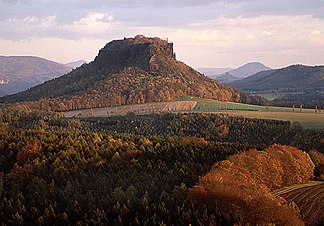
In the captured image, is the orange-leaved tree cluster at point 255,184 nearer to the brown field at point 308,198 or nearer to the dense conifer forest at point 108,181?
the dense conifer forest at point 108,181

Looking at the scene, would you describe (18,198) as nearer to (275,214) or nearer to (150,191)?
(150,191)

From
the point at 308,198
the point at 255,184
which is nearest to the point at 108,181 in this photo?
the point at 255,184

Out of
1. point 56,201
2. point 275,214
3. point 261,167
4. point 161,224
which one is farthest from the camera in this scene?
point 261,167

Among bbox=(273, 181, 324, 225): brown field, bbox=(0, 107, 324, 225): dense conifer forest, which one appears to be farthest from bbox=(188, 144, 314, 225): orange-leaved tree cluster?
bbox=(273, 181, 324, 225): brown field

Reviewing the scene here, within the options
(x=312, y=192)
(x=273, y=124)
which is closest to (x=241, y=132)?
(x=273, y=124)

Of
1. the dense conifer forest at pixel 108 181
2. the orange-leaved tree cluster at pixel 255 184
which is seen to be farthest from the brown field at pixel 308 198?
the dense conifer forest at pixel 108 181

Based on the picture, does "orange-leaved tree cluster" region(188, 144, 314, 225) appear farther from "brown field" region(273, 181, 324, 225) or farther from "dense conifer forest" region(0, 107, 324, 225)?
"brown field" region(273, 181, 324, 225)
